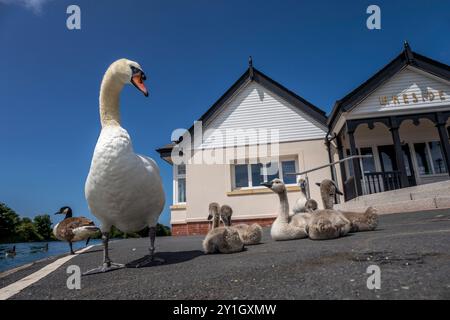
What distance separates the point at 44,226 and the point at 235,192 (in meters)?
58.2

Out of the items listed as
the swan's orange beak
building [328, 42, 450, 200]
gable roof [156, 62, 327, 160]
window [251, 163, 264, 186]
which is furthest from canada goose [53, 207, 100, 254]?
building [328, 42, 450, 200]

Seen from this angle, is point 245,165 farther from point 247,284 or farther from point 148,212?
point 247,284

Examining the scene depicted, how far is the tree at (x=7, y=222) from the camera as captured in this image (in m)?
45.5

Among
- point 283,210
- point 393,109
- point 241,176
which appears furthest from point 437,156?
point 283,210

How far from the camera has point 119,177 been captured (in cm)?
323

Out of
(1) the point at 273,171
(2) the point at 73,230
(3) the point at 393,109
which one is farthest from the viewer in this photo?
(1) the point at 273,171

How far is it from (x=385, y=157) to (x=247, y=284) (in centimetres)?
1672

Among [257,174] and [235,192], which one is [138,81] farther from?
[257,174]

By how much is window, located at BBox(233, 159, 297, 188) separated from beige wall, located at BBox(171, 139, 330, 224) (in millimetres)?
591

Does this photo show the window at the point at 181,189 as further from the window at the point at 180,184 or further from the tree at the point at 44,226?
the tree at the point at 44,226

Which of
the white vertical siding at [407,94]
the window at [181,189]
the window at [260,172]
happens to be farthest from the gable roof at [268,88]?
the window at [260,172]

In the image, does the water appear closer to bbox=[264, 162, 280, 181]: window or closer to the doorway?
bbox=[264, 162, 280, 181]: window
